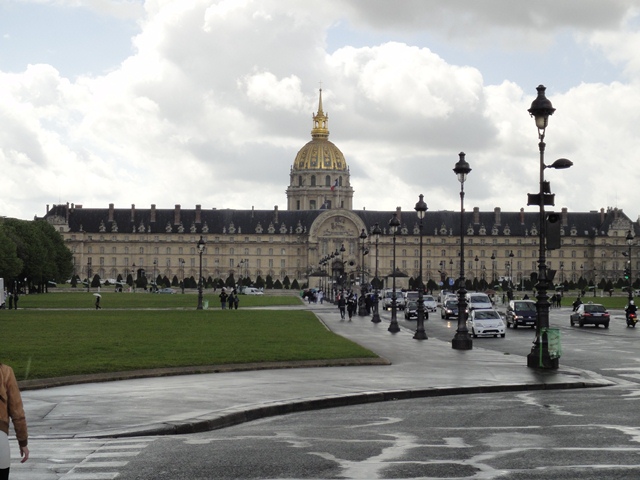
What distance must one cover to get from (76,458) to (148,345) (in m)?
21.2

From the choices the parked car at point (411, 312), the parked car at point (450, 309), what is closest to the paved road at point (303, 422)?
the parked car at point (450, 309)

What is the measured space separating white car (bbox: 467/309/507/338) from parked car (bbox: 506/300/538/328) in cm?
920

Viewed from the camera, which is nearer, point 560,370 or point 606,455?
point 606,455

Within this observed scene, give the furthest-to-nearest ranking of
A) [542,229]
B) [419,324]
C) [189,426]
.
A: [419,324] < [542,229] < [189,426]

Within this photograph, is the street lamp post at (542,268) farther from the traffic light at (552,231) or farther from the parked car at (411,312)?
the parked car at (411,312)

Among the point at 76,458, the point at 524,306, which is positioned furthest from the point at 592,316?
the point at 76,458

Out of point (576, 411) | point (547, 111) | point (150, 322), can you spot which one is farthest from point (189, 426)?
point (150, 322)

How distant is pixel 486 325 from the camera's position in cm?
4841

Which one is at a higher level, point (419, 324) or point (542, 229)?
point (542, 229)

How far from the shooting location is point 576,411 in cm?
1870

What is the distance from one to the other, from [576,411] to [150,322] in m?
35.9

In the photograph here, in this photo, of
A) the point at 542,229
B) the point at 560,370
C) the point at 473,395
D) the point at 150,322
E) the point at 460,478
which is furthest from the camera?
the point at 150,322

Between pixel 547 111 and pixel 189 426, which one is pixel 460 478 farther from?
pixel 547 111

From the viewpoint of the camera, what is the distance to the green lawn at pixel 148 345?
27266mm
